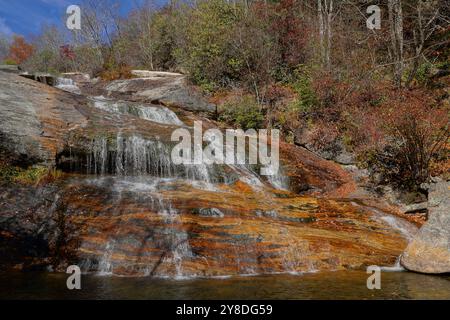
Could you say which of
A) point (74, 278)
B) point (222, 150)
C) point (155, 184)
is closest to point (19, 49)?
point (222, 150)

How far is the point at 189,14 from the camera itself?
3081 cm

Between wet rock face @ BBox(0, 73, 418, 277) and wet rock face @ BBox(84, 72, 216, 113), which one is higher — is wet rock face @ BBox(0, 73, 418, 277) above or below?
below

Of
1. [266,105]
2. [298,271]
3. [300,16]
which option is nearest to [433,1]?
[300,16]

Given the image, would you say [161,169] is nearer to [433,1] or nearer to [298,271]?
[298,271]

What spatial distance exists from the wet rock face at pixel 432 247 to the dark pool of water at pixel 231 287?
0.37 meters

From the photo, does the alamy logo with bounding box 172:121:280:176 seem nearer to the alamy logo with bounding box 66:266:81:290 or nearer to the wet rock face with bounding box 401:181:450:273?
the alamy logo with bounding box 66:266:81:290

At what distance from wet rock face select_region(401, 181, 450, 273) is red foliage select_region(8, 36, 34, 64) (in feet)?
229

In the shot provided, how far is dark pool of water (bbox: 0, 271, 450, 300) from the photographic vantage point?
648cm

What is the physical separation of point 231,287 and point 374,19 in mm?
20935

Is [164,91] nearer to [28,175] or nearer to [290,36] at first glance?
[290,36]

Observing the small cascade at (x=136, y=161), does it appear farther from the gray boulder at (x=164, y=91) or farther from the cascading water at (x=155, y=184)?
the gray boulder at (x=164, y=91)

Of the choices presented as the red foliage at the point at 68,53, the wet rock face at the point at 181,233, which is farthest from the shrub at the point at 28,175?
the red foliage at the point at 68,53

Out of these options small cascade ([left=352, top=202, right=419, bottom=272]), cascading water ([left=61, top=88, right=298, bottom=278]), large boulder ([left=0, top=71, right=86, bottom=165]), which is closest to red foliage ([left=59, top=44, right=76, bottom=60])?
large boulder ([left=0, top=71, right=86, bottom=165])

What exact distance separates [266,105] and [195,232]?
12878 millimetres
